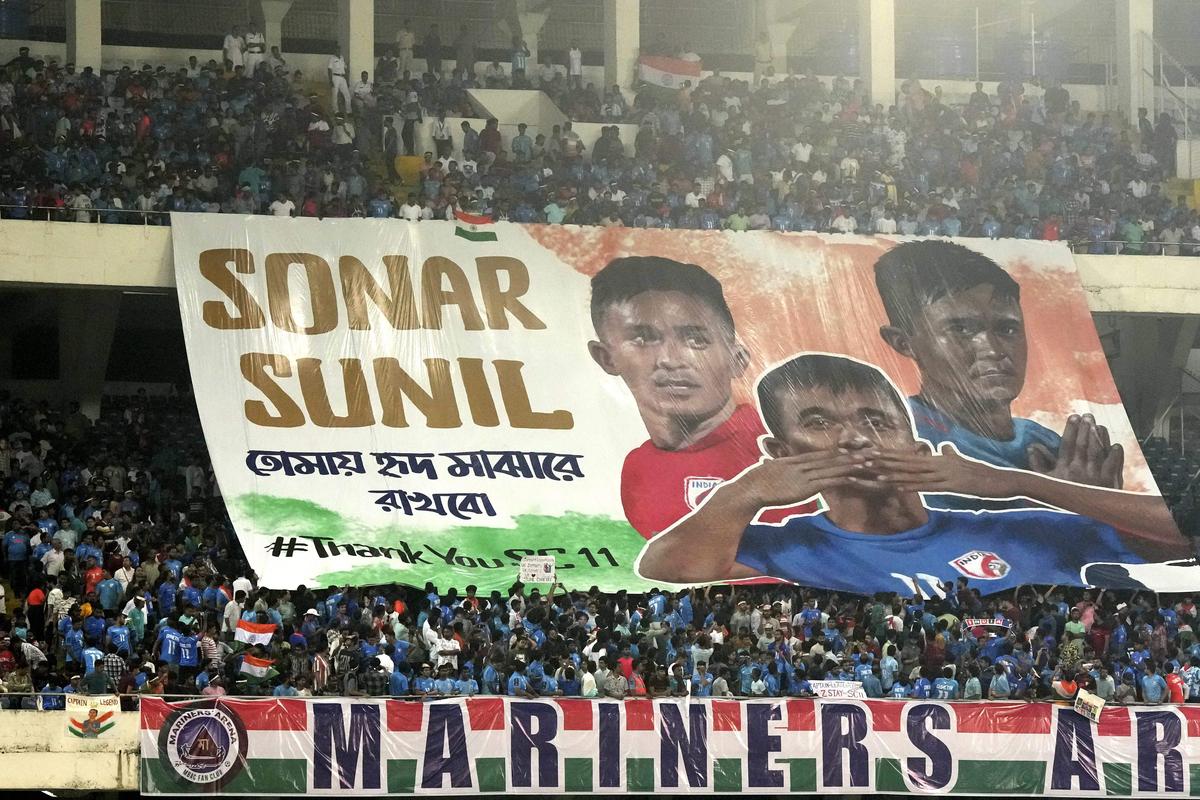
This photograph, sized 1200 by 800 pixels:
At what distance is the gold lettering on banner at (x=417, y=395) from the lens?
2377cm

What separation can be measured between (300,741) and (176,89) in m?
12.1

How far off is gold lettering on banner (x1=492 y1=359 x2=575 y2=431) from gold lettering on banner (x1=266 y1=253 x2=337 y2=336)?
7.16 ft

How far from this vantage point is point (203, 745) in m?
18.0

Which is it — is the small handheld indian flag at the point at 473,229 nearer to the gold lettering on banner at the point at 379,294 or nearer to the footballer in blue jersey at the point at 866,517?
the gold lettering on banner at the point at 379,294

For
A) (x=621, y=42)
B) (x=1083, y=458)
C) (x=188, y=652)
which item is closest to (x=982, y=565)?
(x=1083, y=458)

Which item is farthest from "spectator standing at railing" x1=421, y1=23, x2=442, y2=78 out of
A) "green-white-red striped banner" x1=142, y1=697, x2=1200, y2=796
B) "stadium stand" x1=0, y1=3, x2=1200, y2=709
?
"green-white-red striped banner" x1=142, y1=697, x2=1200, y2=796

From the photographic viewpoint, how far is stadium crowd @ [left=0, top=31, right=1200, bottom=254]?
25.7m

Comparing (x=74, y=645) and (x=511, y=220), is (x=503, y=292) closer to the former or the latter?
(x=511, y=220)

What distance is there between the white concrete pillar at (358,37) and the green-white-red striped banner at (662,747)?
43.8ft

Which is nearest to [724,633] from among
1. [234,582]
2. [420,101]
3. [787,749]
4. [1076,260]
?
[787,749]

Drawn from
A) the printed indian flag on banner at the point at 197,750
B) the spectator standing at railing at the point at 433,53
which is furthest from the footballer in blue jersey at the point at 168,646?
the spectator standing at railing at the point at 433,53

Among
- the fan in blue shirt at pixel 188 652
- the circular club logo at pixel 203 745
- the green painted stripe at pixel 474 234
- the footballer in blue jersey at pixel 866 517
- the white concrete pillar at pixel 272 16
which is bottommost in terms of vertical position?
the circular club logo at pixel 203 745

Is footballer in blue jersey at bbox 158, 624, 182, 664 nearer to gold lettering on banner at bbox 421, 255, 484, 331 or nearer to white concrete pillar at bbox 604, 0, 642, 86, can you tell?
gold lettering on banner at bbox 421, 255, 484, 331

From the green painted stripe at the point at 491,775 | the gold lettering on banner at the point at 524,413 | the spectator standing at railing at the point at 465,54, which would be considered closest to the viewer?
the green painted stripe at the point at 491,775
